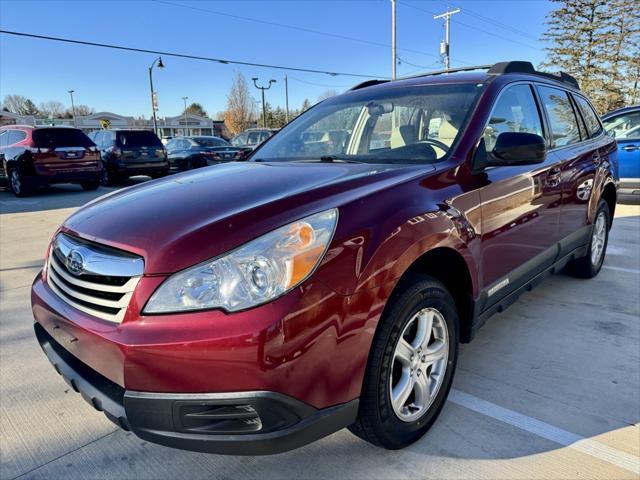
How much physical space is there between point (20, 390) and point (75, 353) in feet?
3.89

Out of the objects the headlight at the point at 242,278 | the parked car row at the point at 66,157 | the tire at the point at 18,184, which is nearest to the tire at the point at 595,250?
the headlight at the point at 242,278

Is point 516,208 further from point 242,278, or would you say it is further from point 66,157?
point 66,157

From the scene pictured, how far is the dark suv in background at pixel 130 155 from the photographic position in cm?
1288

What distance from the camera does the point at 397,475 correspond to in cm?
192

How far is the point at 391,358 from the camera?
1817mm

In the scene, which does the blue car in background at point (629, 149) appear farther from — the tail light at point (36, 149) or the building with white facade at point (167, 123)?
the building with white facade at point (167, 123)

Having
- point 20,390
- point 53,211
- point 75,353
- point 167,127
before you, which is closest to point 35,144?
point 53,211

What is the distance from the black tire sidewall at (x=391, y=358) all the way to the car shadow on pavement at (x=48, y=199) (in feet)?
29.5

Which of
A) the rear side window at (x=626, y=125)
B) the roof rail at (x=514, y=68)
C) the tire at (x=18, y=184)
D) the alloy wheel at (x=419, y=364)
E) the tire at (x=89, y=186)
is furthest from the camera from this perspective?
the tire at (x=89, y=186)

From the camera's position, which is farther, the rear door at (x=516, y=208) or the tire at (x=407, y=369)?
the rear door at (x=516, y=208)

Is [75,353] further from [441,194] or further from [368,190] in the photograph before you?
[441,194]

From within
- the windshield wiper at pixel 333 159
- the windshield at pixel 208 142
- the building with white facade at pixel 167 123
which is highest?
the building with white facade at pixel 167 123

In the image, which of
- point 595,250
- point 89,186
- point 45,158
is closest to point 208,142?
point 89,186

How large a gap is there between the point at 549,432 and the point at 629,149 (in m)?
7.48
